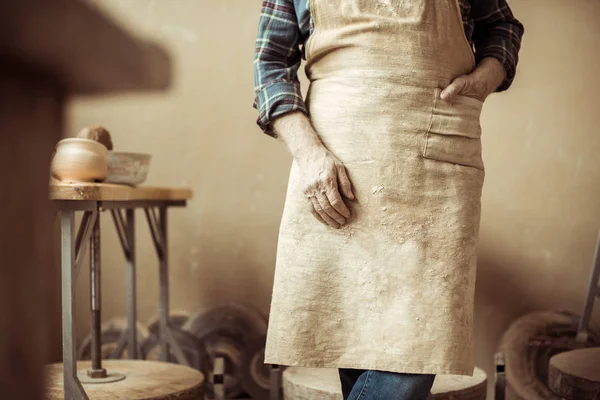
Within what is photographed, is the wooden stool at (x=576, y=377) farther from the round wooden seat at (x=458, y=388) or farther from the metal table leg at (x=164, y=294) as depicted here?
the metal table leg at (x=164, y=294)

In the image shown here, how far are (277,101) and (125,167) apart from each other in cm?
84

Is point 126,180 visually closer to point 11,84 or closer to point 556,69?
point 556,69

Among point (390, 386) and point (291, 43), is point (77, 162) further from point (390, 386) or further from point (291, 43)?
point (390, 386)

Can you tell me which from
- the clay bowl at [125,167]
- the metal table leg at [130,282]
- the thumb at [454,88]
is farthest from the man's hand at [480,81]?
the metal table leg at [130,282]

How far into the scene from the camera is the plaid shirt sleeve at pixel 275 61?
1.44 metres

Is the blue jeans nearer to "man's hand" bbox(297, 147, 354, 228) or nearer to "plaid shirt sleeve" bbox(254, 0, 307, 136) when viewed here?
"man's hand" bbox(297, 147, 354, 228)

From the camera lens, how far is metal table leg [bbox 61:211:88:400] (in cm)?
170

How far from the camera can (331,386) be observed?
6.40 ft

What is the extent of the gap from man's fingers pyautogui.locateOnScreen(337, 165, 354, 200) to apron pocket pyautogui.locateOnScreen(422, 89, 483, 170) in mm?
167

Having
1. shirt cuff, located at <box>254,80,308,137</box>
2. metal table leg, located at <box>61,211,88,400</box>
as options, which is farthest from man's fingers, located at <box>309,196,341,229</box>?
metal table leg, located at <box>61,211,88,400</box>

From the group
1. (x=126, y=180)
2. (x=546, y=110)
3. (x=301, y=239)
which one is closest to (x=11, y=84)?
(x=301, y=239)

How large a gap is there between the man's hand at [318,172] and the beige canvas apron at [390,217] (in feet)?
0.08

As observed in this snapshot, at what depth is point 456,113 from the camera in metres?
1.40

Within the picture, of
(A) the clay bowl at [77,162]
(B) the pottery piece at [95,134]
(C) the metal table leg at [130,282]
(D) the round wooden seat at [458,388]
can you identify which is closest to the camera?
(A) the clay bowl at [77,162]
